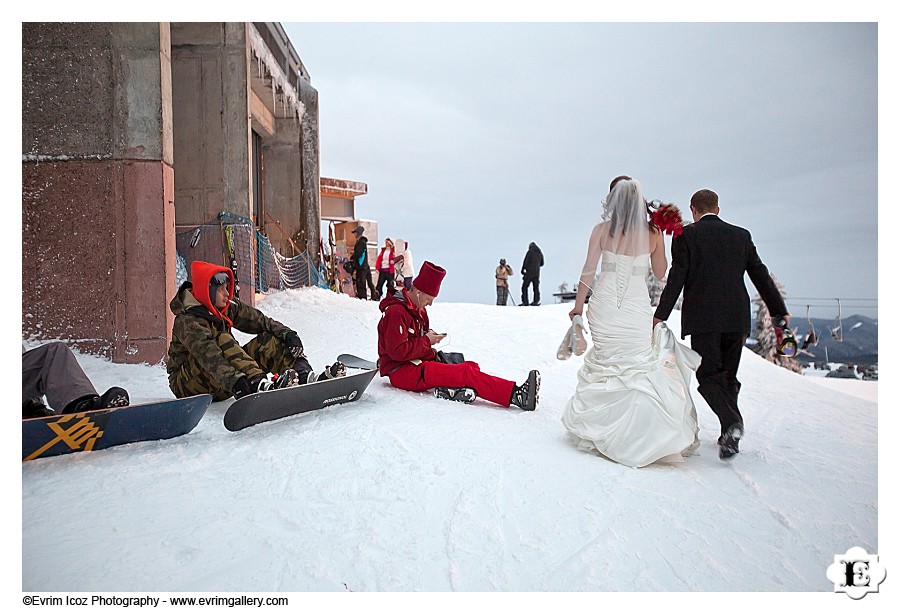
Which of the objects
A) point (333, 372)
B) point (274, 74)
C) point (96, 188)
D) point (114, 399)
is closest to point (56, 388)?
point (114, 399)

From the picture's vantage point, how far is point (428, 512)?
246 cm

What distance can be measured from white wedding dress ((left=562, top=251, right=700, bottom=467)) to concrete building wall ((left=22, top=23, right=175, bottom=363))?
411cm

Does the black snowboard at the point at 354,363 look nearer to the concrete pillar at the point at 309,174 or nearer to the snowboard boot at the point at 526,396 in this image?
the snowboard boot at the point at 526,396

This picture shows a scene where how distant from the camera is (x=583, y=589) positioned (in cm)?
207

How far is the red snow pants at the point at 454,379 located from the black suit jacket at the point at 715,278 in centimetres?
141

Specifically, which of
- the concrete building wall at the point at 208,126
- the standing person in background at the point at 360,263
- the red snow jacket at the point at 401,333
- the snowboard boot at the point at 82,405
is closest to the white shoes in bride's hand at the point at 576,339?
the red snow jacket at the point at 401,333

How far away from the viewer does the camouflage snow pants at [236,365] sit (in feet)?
12.2

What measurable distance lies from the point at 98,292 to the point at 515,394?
3.95 meters

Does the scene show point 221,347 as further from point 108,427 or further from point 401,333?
point 401,333

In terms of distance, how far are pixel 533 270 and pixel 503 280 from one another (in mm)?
1137

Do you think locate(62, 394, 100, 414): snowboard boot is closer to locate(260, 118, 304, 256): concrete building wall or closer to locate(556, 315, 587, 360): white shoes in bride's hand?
locate(556, 315, 587, 360): white shoes in bride's hand
